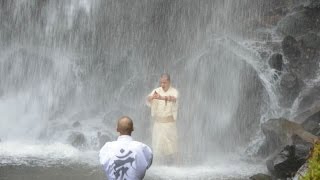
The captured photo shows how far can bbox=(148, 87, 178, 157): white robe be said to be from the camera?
979cm

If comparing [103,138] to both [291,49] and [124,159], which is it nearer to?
[291,49]

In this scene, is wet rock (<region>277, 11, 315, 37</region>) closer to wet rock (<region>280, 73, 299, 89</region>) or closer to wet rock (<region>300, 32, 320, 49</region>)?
wet rock (<region>300, 32, 320, 49</region>)

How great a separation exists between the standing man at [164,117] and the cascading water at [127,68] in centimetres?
283

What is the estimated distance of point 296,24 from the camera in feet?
52.3

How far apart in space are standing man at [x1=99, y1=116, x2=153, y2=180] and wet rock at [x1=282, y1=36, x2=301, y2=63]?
Answer: 1027cm

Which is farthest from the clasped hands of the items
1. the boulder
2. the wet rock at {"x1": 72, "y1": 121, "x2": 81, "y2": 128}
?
the wet rock at {"x1": 72, "y1": 121, "x2": 81, "y2": 128}

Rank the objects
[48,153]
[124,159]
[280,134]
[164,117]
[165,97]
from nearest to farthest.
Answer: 1. [124,159]
2. [165,97]
3. [164,117]
4. [280,134]
5. [48,153]

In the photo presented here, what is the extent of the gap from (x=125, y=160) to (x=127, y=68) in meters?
11.1

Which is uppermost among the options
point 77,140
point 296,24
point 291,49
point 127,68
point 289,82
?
point 296,24

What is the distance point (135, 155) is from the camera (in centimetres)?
546

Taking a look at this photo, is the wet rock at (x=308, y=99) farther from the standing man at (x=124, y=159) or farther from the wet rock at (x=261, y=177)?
the standing man at (x=124, y=159)

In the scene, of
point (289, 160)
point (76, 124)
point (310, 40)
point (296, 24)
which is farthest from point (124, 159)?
point (296, 24)

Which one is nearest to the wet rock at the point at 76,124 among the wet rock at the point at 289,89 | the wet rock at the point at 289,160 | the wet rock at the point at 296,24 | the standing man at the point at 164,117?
the standing man at the point at 164,117

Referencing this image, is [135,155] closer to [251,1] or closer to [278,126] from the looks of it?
[278,126]
